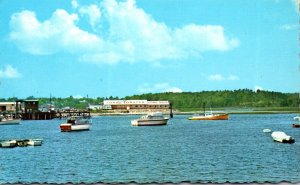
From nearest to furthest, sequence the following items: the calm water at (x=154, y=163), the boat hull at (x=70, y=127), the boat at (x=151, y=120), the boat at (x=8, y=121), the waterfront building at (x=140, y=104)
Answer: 1. the calm water at (x=154, y=163)
2. the waterfront building at (x=140, y=104)
3. the boat hull at (x=70, y=127)
4. the boat at (x=151, y=120)
5. the boat at (x=8, y=121)

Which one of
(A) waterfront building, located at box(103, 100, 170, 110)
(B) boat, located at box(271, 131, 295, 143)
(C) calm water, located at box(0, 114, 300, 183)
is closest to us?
(C) calm water, located at box(0, 114, 300, 183)

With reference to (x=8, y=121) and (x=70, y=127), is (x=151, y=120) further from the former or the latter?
(x=8, y=121)

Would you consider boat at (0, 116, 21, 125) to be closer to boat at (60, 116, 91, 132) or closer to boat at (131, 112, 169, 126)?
boat at (60, 116, 91, 132)

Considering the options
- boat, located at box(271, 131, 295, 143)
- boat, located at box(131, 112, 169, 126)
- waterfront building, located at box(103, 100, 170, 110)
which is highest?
waterfront building, located at box(103, 100, 170, 110)

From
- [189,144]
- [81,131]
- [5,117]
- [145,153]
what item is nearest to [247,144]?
[189,144]

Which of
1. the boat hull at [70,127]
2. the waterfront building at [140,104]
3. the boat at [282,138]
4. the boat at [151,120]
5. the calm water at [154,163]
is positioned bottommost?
the calm water at [154,163]

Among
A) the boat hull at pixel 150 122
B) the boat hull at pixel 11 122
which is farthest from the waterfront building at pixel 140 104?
the boat hull at pixel 11 122

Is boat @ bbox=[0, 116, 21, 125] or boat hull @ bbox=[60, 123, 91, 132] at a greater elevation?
boat @ bbox=[0, 116, 21, 125]

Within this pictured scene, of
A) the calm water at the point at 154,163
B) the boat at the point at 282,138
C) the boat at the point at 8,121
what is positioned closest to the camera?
the calm water at the point at 154,163

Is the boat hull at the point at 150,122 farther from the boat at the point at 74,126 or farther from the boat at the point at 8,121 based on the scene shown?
the boat at the point at 8,121

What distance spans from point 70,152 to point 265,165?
183 inches

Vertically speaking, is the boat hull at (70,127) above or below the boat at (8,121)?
below

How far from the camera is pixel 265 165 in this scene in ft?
28.3

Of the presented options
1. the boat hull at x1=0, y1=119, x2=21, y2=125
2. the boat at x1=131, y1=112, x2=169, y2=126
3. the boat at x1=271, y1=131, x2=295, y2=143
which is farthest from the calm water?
the boat hull at x1=0, y1=119, x2=21, y2=125
